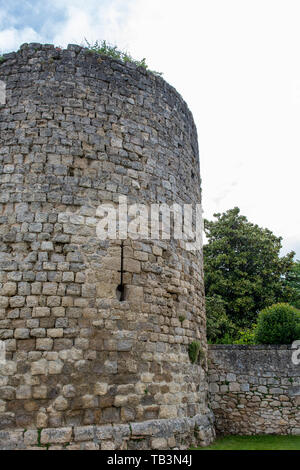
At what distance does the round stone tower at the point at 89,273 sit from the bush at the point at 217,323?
687 centimetres

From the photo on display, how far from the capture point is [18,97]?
6.56 m

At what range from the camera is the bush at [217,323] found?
14.2 metres

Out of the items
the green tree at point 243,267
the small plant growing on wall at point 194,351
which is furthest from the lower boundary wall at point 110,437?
the green tree at point 243,267

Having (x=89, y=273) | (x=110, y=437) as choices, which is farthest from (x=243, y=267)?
(x=110, y=437)

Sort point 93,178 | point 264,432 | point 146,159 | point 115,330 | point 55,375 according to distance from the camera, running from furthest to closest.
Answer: point 264,432 → point 146,159 → point 93,178 → point 115,330 → point 55,375

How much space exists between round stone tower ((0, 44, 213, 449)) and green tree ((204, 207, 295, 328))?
34.0ft

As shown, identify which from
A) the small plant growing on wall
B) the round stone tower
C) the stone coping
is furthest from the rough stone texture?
the small plant growing on wall

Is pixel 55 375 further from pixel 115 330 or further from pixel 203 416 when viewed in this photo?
pixel 203 416

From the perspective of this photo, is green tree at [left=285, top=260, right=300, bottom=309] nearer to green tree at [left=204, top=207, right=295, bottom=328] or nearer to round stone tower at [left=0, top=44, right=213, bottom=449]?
green tree at [left=204, top=207, right=295, bottom=328]

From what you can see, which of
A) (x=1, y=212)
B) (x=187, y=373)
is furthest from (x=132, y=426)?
(x=1, y=212)

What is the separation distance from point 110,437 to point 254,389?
423 centimetres

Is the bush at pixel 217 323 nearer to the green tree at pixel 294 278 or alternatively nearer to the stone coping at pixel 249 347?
the green tree at pixel 294 278

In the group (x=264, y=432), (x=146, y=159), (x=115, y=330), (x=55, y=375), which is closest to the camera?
(x=55, y=375)

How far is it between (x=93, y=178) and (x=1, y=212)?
1.47m
